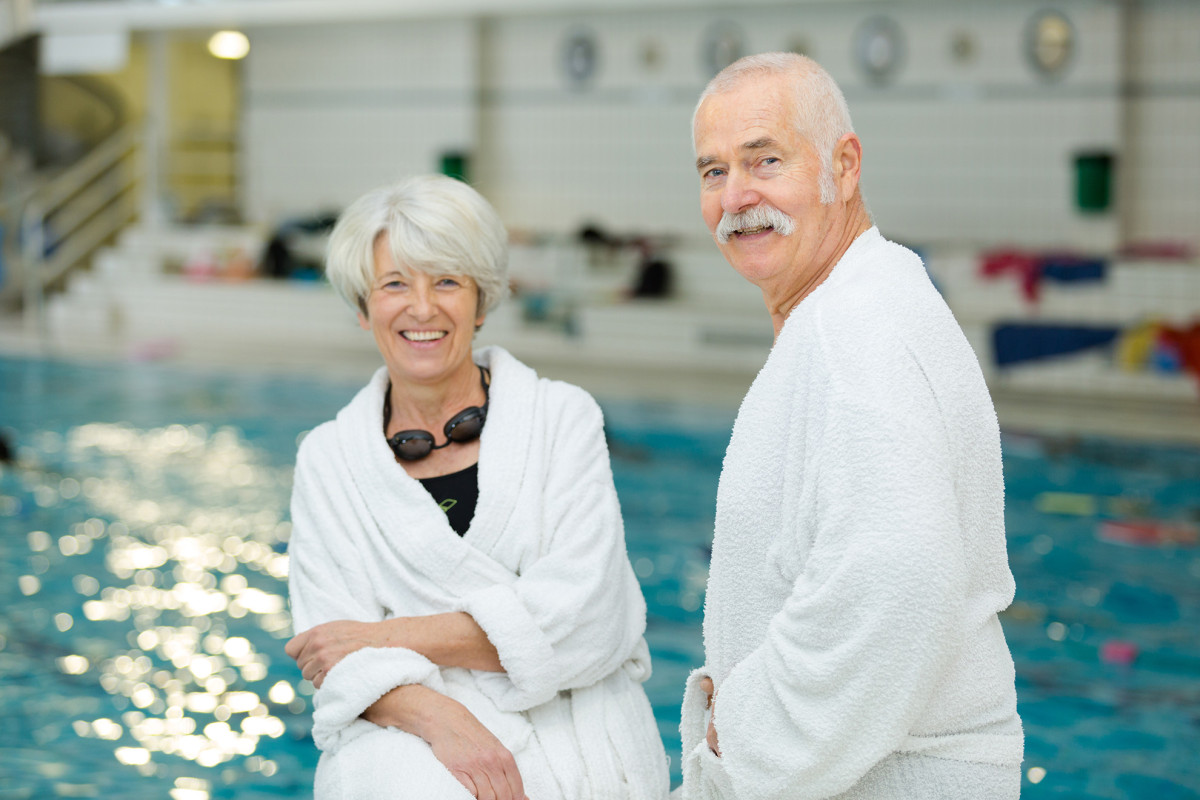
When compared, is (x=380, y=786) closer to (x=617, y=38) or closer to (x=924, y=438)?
(x=924, y=438)

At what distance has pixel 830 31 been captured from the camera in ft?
41.1

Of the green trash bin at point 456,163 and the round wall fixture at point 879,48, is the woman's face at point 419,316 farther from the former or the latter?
the green trash bin at point 456,163

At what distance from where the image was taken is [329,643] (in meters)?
1.75

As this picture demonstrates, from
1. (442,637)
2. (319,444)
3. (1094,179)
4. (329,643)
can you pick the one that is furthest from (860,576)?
(1094,179)

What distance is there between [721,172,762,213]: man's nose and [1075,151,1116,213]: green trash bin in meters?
10.6

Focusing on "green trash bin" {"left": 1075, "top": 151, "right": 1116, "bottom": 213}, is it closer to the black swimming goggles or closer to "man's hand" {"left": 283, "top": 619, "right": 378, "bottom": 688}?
the black swimming goggles

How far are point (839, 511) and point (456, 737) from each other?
75 cm

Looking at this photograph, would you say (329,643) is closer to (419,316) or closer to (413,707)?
(413,707)

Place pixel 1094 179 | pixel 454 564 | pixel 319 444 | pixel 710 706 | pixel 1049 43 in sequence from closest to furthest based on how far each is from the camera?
pixel 710 706
pixel 454 564
pixel 319 444
pixel 1094 179
pixel 1049 43

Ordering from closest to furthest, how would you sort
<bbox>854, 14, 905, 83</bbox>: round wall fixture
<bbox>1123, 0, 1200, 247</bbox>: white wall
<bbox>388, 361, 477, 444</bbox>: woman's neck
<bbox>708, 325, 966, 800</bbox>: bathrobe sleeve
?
<bbox>708, 325, 966, 800</bbox>: bathrobe sleeve < <bbox>388, 361, 477, 444</bbox>: woman's neck < <bbox>1123, 0, 1200, 247</bbox>: white wall < <bbox>854, 14, 905, 83</bbox>: round wall fixture

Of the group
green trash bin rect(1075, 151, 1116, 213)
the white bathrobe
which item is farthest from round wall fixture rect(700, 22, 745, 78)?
Answer: the white bathrobe

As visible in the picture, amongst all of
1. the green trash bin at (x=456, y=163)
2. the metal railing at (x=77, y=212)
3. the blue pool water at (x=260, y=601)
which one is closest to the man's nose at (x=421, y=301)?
the blue pool water at (x=260, y=601)

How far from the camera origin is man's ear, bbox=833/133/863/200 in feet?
4.56

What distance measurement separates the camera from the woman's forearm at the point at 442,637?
5.75 feet
